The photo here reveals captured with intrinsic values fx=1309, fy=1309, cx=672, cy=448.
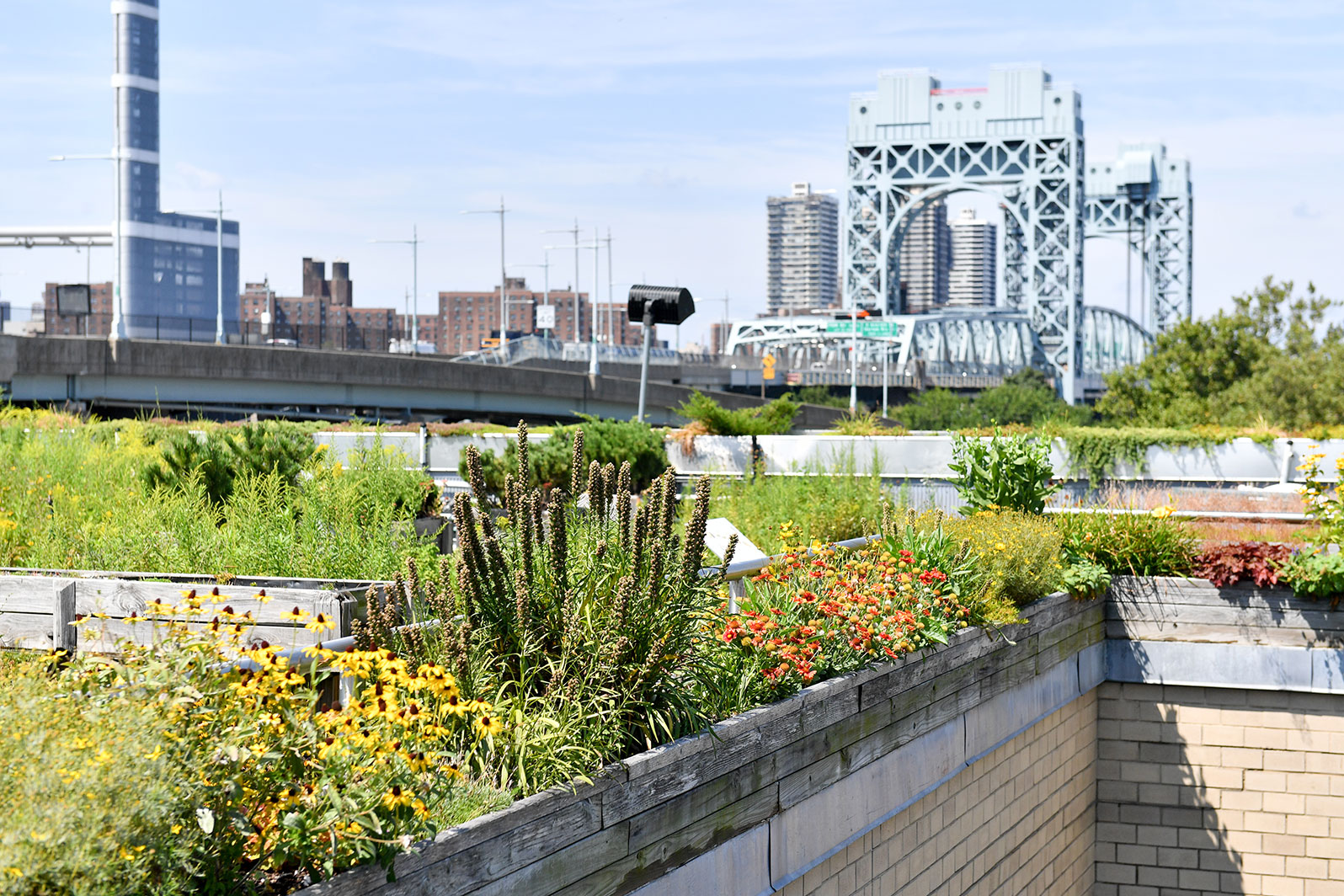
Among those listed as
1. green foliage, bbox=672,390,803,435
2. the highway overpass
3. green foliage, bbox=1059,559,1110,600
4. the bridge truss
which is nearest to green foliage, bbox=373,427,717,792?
green foliage, bbox=1059,559,1110,600

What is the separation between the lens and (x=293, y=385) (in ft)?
138

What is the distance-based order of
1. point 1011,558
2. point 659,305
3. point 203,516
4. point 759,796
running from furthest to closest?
1. point 659,305
2. point 1011,558
3. point 203,516
4. point 759,796

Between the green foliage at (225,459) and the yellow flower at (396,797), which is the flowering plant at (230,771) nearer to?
the yellow flower at (396,797)

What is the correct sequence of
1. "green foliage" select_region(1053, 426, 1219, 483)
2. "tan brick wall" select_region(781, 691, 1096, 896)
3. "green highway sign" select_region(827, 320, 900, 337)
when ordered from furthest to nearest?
"green highway sign" select_region(827, 320, 900, 337), "green foliage" select_region(1053, 426, 1219, 483), "tan brick wall" select_region(781, 691, 1096, 896)

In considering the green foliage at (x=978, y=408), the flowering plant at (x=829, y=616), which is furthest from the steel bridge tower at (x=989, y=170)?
the flowering plant at (x=829, y=616)

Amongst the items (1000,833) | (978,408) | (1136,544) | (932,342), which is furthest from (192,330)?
(932,342)

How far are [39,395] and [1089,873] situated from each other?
32.6 m

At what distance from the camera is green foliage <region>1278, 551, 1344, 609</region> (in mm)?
10641

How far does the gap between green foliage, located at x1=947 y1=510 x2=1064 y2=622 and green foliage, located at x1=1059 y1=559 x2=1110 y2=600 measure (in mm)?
94

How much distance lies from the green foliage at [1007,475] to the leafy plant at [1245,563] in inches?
63.8

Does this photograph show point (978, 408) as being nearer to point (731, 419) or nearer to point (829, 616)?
point (731, 419)

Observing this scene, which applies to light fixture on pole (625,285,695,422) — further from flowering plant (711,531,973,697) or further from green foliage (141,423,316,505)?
flowering plant (711,531,973,697)

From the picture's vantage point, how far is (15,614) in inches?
260

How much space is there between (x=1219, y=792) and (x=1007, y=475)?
10.8 ft
